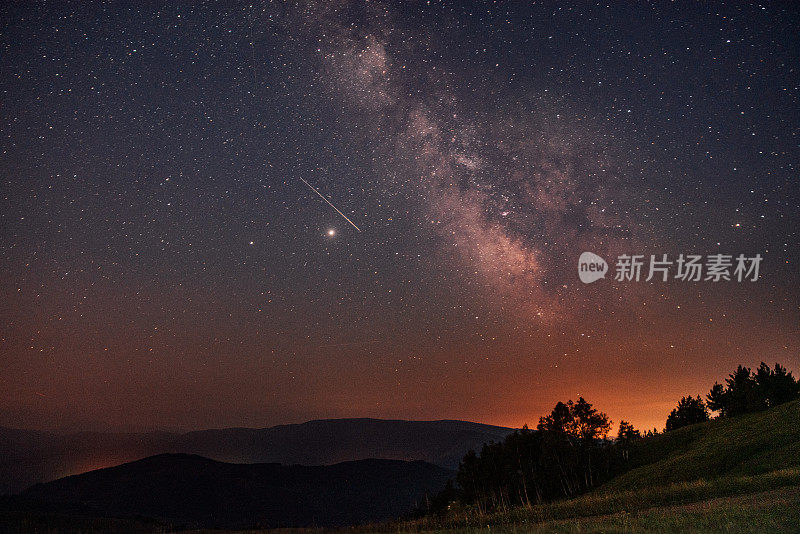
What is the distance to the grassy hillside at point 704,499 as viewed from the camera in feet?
52.8

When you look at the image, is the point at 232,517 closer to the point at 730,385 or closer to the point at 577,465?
the point at 577,465

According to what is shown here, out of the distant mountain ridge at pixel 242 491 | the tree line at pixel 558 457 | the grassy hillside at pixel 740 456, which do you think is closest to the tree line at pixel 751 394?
the tree line at pixel 558 457

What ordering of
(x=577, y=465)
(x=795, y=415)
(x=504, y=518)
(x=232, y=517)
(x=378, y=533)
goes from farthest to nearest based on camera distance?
1. (x=232, y=517)
2. (x=577, y=465)
3. (x=795, y=415)
4. (x=504, y=518)
5. (x=378, y=533)

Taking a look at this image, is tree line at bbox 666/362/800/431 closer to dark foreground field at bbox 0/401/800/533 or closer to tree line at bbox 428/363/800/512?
tree line at bbox 428/363/800/512

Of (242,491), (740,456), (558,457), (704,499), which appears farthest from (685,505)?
(242,491)

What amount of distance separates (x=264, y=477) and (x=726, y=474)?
177061mm

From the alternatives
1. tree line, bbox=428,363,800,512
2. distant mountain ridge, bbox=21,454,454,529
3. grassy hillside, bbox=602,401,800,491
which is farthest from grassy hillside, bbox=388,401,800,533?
distant mountain ridge, bbox=21,454,454,529

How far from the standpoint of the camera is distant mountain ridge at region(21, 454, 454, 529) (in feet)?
486

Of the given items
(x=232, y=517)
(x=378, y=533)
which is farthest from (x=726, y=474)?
(x=232, y=517)

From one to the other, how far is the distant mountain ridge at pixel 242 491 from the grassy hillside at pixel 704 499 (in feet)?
350

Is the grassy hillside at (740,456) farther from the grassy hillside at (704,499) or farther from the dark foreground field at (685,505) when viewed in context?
the dark foreground field at (685,505)

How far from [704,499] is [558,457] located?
4349cm

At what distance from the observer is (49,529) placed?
24766 mm

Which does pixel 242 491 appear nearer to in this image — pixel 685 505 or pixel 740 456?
pixel 740 456
